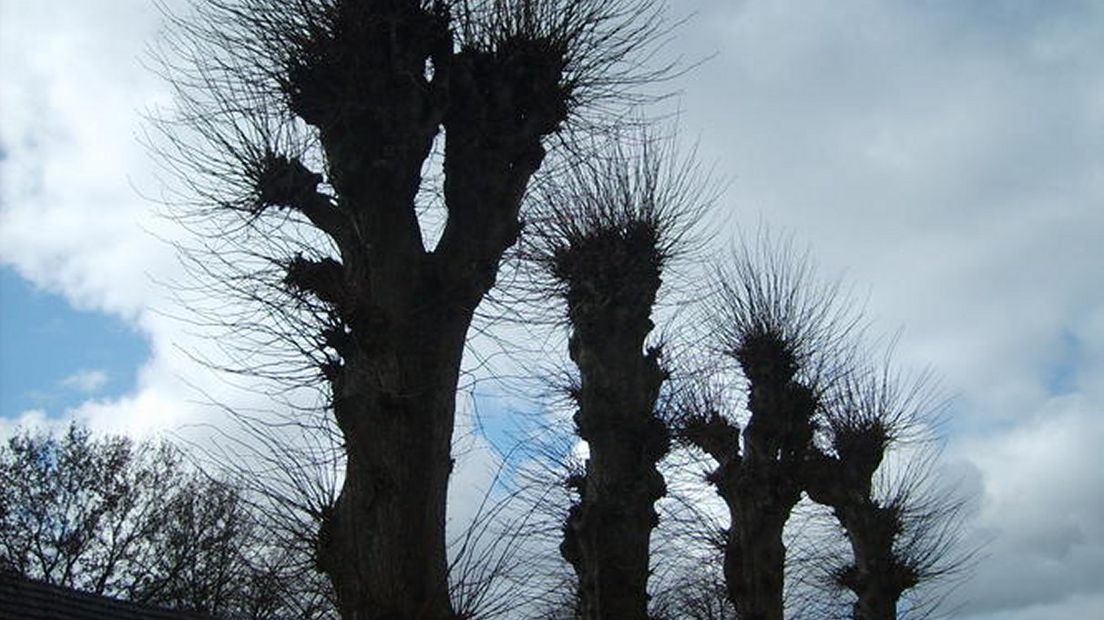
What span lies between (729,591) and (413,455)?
863 cm

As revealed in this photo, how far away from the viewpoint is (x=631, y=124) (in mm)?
9852

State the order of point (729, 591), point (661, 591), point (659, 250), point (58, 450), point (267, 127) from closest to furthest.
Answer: point (267, 127) → point (659, 250) → point (729, 591) → point (661, 591) → point (58, 450)

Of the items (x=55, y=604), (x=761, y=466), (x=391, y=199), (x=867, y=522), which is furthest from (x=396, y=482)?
(x=55, y=604)

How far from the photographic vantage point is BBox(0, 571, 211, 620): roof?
17.4 meters

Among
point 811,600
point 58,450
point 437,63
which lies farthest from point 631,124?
point 58,450

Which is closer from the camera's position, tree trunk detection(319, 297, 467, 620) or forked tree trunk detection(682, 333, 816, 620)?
tree trunk detection(319, 297, 467, 620)

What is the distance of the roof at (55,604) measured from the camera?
17438 millimetres

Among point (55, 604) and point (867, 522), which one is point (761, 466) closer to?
point (867, 522)

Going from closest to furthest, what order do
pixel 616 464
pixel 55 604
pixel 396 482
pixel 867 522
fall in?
pixel 396 482
pixel 616 464
pixel 867 522
pixel 55 604

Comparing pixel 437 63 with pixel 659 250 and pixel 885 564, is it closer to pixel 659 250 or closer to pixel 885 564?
pixel 659 250

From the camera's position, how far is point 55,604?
1814cm

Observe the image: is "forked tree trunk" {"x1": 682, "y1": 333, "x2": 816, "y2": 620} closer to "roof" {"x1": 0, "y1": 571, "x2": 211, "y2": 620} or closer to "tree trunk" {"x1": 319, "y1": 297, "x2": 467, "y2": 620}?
"tree trunk" {"x1": 319, "y1": 297, "x2": 467, "y2": 620}

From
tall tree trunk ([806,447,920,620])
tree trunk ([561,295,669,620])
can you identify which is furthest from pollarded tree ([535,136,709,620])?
tall tree trunk ([806,447,920,620])

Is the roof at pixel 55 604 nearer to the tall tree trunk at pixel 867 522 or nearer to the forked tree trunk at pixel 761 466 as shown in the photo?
the forked tree trunk at pixel 761 466
